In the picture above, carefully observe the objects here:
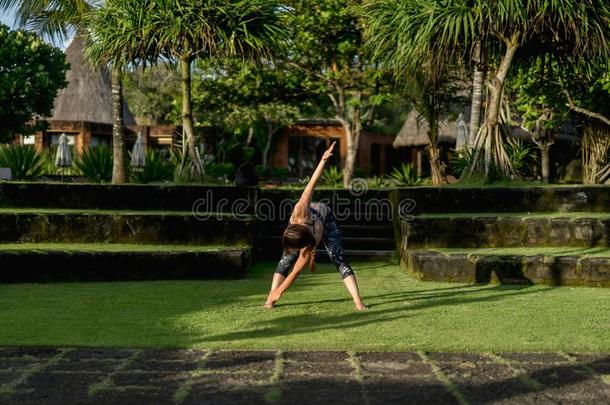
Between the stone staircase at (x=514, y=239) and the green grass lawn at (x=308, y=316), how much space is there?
225 millimetres

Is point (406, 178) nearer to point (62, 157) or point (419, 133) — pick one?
point (62, 157)

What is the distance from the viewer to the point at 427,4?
11258mm

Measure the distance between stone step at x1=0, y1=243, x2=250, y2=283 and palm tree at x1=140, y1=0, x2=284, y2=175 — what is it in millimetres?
3418

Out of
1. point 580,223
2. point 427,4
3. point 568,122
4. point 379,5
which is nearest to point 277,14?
point 379,5

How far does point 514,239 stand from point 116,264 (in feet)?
15.5

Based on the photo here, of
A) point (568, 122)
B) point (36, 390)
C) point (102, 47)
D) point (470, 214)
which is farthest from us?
point (568, 122)

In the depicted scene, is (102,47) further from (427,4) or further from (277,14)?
(427,4)

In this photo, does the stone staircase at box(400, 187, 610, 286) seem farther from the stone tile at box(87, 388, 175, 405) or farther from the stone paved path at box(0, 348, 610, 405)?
the stone tile at box(87, 388, 175, 405)

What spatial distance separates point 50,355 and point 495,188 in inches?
271

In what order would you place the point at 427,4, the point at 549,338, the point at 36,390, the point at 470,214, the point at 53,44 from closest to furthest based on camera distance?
the point at 36,390
the point at 549,338
the point at 470,214
the point at 427,4
the point at 53,44

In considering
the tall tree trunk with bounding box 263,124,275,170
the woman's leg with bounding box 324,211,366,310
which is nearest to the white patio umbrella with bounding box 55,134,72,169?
the woman's leg with bounding box 324,211,366,310

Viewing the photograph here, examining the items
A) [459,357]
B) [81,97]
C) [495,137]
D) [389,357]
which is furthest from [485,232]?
[81,97]

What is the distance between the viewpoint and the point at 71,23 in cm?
1728

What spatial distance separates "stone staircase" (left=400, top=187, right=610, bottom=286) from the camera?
859 centimetres
